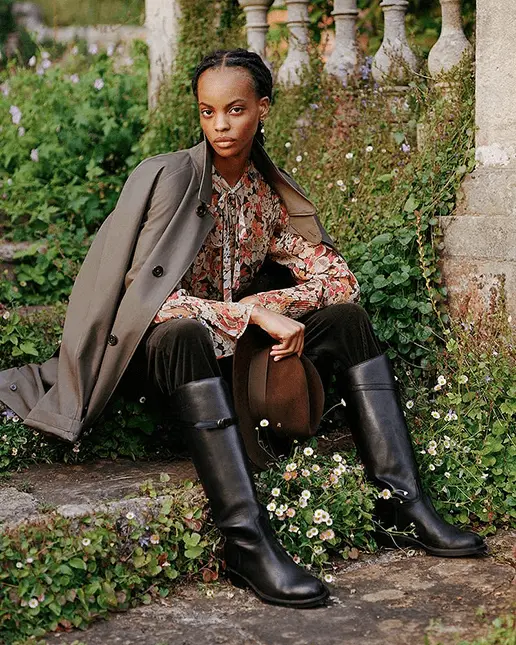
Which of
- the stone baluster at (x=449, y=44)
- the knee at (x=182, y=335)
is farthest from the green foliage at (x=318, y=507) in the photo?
the stone baluster at (x=449, y=44)

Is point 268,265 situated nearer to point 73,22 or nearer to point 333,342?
point 333,342

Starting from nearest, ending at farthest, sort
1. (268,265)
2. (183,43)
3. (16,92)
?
(268,265), (183,43), (16,92)

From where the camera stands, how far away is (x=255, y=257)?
12.9ft

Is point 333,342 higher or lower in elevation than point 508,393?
higher

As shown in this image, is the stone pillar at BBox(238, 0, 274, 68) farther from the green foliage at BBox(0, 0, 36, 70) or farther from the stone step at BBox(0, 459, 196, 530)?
the green foliage at BBox(0, 0, 36, 70)

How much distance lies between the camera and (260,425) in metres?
3.65

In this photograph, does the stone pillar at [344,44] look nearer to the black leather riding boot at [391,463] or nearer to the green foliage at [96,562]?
the black leather riding boot at [391,463]

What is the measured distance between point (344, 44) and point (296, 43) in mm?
357

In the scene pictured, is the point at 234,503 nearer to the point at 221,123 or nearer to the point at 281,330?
the point at 281,330

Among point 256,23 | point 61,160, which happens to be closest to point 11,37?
point 61,160

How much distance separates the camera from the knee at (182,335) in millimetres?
3336

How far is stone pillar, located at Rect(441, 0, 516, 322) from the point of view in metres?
4.32

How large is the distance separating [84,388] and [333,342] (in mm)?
838

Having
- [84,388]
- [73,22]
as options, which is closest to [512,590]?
[84,388]
